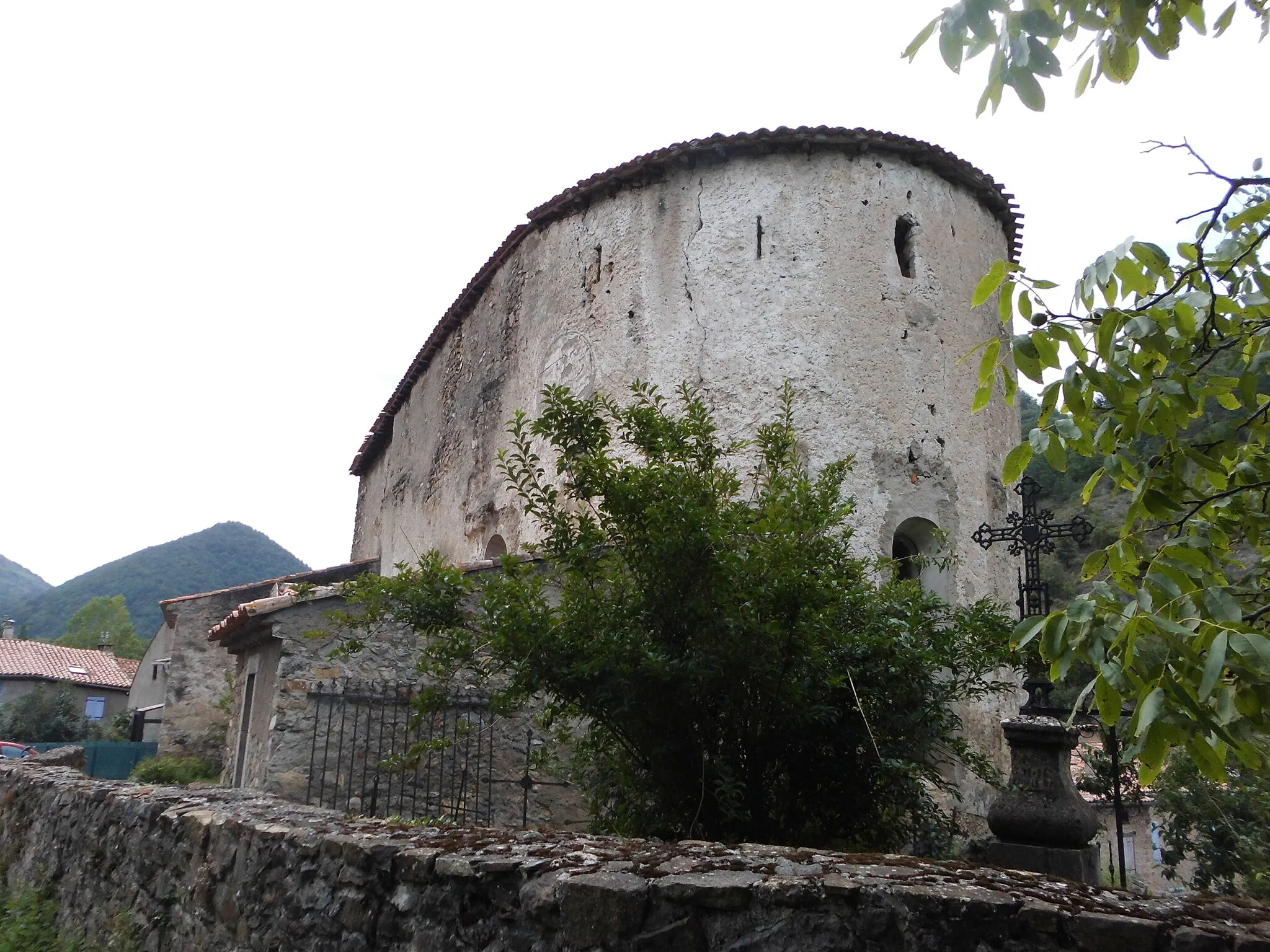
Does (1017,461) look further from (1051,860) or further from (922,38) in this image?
(1051,860)

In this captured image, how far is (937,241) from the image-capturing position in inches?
400

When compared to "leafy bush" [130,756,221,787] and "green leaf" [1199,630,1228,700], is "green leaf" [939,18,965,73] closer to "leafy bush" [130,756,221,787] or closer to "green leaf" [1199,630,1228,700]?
"green leaf" [1199,630,1228,700]

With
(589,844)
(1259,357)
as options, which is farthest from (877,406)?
(589,844)

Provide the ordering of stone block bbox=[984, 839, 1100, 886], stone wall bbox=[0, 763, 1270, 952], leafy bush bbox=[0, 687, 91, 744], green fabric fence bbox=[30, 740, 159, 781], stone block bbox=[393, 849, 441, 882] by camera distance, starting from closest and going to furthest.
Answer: stone wall bbox=[0, 763, 1270, 952] → stone block bbox=[393, 849, 441, 882] → stone block bbox=[984, 839, 1100, 886] → green fabric fence bbox=[30, 740, 159, 781] → leafy bush bbox=[0, 687, 91, 744]

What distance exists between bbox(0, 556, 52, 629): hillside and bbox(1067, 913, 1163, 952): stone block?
9807 centimetres

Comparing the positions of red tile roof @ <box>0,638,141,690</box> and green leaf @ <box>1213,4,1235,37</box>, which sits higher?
green leaf @ <box>1213,4,1235,37</box>

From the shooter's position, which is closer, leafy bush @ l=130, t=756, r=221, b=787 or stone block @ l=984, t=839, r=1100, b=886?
stone block @ l=984, t=839, r=1100, b=886

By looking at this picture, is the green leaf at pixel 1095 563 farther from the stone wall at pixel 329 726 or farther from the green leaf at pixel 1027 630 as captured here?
the stone wall at pixel 329 726

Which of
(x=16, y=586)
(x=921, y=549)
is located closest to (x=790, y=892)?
(x=921, y=549)

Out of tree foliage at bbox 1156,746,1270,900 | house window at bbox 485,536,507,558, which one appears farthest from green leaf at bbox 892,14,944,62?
house window at bbox 485,536,507,558

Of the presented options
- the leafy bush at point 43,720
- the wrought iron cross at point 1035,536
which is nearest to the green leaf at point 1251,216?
the wrought iron cross at point 1035,536

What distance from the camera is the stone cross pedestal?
507cm

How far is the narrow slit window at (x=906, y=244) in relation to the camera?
10.0 metres

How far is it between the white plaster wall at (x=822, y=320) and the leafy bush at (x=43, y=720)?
82.4ft
